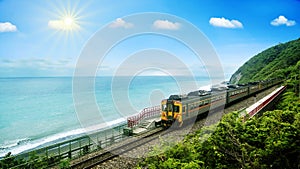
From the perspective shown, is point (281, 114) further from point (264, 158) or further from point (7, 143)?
point (7, 143)

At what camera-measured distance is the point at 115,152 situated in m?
9.74

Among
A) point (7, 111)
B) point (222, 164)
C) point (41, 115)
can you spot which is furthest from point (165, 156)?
point (7, 111)

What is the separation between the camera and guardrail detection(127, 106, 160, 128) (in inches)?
570

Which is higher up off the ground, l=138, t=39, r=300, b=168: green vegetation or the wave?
l=138, t=39, r=300, b=168: green vegetation

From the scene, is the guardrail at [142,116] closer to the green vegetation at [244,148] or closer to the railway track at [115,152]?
the railway track at [115,152]

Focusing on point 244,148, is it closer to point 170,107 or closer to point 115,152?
point 115,152

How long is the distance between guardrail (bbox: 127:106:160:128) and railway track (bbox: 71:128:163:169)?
205 centimetres

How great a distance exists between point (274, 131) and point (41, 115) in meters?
39.4

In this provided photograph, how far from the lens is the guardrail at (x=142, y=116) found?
1448cm

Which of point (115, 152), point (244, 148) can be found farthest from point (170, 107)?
point (244, 148)

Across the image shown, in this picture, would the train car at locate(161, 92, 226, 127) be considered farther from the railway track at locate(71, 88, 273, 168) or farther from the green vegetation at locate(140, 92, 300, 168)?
the green vegetation at locate(140, 92, 300, 168)

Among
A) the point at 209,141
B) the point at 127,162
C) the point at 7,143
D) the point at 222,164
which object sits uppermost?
the point at 209,141

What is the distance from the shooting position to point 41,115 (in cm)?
3791

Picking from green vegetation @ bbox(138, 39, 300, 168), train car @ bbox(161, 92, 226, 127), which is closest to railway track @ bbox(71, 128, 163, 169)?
train car @ bbox(161, 92, 226, 127)
